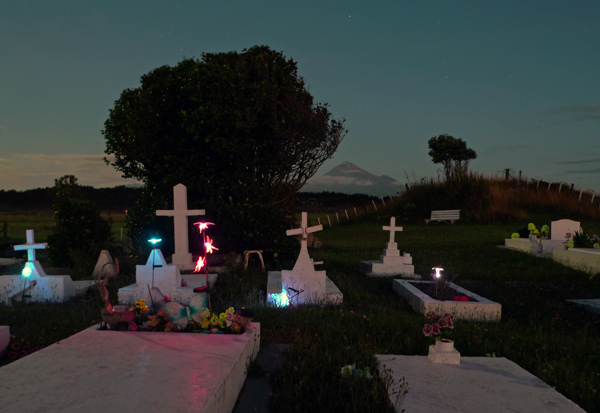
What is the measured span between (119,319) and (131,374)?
1.97 metres

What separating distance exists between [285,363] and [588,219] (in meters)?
31.6

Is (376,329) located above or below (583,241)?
below

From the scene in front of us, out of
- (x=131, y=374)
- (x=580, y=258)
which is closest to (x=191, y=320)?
(x=131, y=374)

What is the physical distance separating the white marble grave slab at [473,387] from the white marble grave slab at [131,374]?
1.78 meters

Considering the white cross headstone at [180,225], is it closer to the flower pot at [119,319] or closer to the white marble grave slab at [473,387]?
the flower pot at [119,319]

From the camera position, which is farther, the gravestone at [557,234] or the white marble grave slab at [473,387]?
the gravestone at [557,234]

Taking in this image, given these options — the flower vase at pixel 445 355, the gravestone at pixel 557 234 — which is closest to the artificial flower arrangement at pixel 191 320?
the flower vase at pixel 445 355

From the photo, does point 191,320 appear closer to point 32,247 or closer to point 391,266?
point 32,247

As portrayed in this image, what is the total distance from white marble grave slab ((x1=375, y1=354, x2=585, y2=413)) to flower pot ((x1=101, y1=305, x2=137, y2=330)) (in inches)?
128

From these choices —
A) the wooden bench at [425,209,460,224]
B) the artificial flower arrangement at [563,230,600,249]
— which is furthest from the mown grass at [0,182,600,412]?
the wooden bench at [425,209,460,224]

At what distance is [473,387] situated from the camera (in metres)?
4.99

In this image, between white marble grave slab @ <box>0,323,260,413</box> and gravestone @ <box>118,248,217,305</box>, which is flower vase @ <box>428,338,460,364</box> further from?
gravestone @ <box>118,248,217,305</box>

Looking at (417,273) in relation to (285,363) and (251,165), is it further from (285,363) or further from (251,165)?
(285,363)

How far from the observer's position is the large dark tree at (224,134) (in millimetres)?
14234
